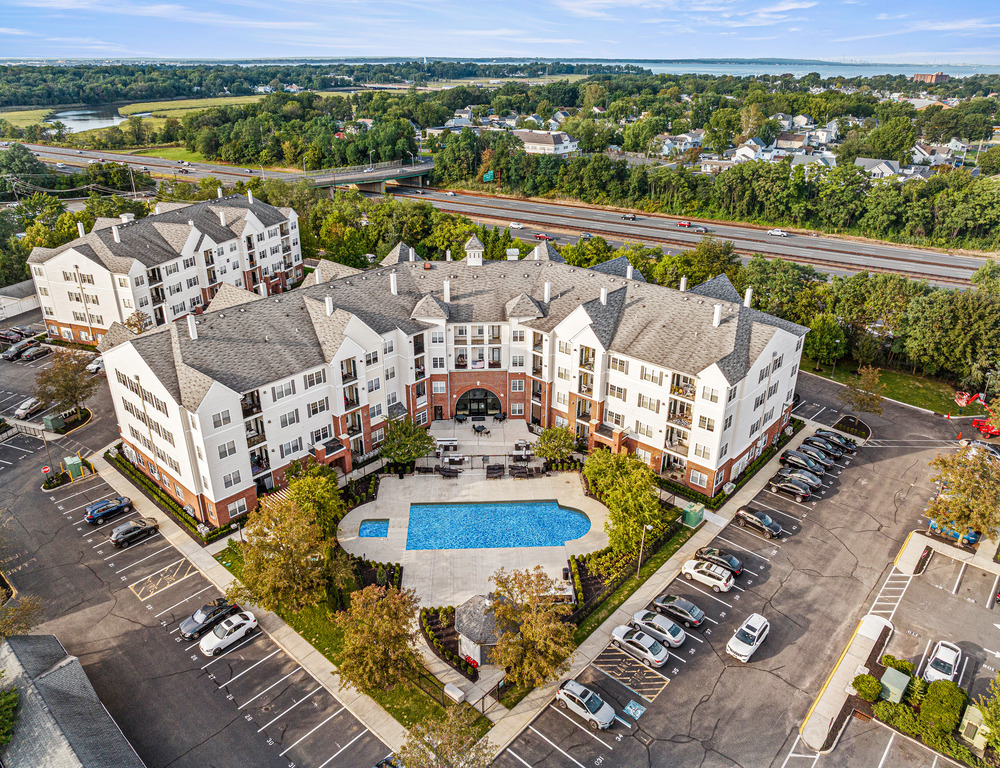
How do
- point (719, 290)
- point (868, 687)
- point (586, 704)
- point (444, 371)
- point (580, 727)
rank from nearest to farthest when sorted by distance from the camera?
1. point (580, 727)
2. point (586, 704)
3. point (868, 687)
4. point (444, 371)
5. point (719, 290)

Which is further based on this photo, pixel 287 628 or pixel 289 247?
pixel 289 247

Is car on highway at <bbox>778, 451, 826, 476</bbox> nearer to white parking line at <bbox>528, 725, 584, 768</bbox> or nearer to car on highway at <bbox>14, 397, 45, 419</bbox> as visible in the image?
white parking line at <bbox>528, 725, 584, 768</bbox>

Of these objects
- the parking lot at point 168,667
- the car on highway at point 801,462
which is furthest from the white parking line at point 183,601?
the car on highway at point 801,462

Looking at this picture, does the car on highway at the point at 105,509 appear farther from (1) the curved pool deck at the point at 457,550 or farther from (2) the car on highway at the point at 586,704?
(2) the car on highway at the point at 586,704

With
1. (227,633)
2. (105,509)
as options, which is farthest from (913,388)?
(105,509)

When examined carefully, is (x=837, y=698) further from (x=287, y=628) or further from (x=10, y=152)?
(x=10, y=152)

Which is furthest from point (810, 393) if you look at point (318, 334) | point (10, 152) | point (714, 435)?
point (10, 152)

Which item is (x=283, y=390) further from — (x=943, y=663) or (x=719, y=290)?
(x=943, y=663)
